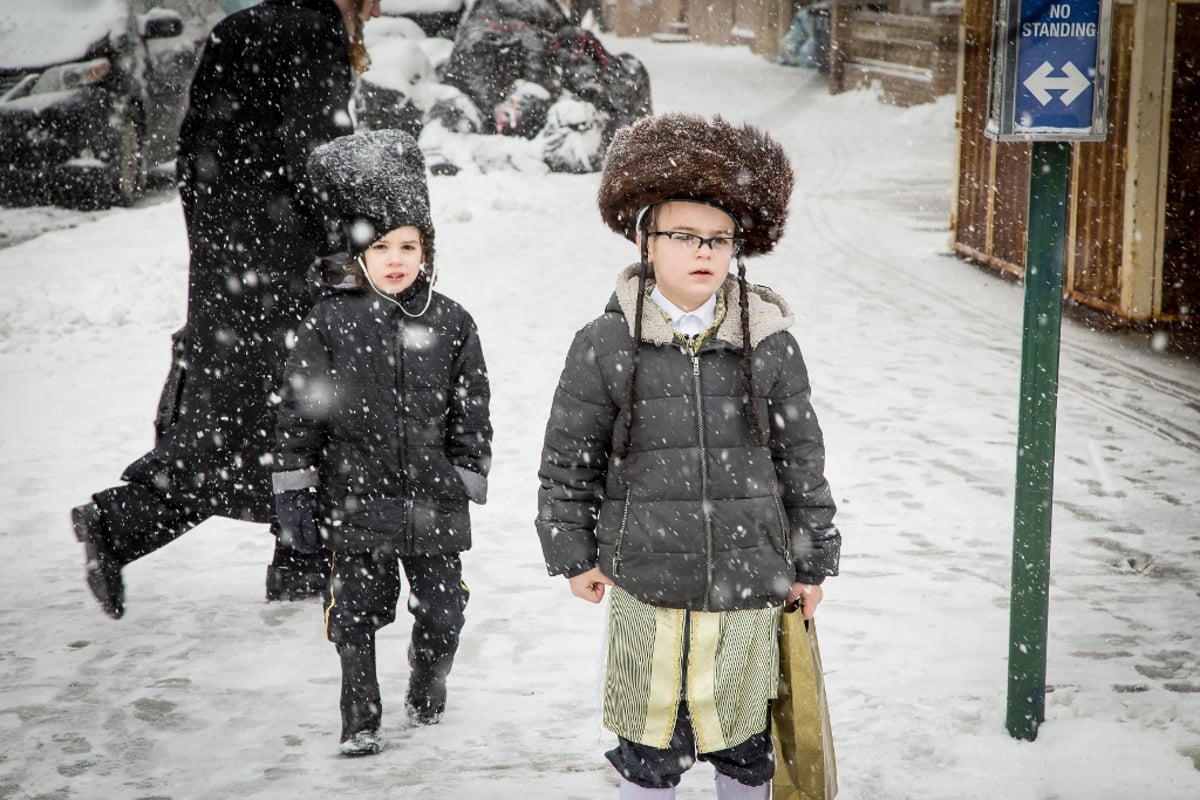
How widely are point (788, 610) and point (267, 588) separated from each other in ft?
7.40

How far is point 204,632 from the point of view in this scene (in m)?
4.18

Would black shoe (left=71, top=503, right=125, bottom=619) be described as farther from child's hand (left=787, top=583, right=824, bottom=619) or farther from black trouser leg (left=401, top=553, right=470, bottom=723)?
child's hand (left=787, top=583, right=824, bottom=619)

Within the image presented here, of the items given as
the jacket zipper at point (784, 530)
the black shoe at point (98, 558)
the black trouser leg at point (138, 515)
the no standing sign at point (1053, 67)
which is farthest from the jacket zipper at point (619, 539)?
the black shoe at point (98, 558)

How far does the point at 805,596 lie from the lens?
106 inches

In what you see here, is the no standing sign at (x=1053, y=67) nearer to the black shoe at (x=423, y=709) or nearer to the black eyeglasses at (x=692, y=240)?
the black eyeglasses at (x=692, y=240)

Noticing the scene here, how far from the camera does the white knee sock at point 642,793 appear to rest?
2.67 meters

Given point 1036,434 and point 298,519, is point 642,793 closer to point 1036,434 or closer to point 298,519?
point 298,519

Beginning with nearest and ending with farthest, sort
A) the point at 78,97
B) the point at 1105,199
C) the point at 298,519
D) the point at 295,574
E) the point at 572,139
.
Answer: the point at 298,519 < the point at 295,574 < the point at 1105,199 < the point at 78,97 < the point at 572,139

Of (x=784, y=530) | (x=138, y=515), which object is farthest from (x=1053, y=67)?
(x=138, y=515)

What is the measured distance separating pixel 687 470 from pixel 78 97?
35.1ft

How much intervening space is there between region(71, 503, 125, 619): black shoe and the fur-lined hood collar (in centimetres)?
216

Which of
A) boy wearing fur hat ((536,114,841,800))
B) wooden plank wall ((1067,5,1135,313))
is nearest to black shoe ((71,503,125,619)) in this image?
boy wearing fur hat ((536,114,841,800))

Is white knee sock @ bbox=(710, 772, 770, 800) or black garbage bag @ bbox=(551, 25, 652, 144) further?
black garbage bag @ bbox=(551, 25, 652, 144)

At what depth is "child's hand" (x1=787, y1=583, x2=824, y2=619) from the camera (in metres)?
2.68
